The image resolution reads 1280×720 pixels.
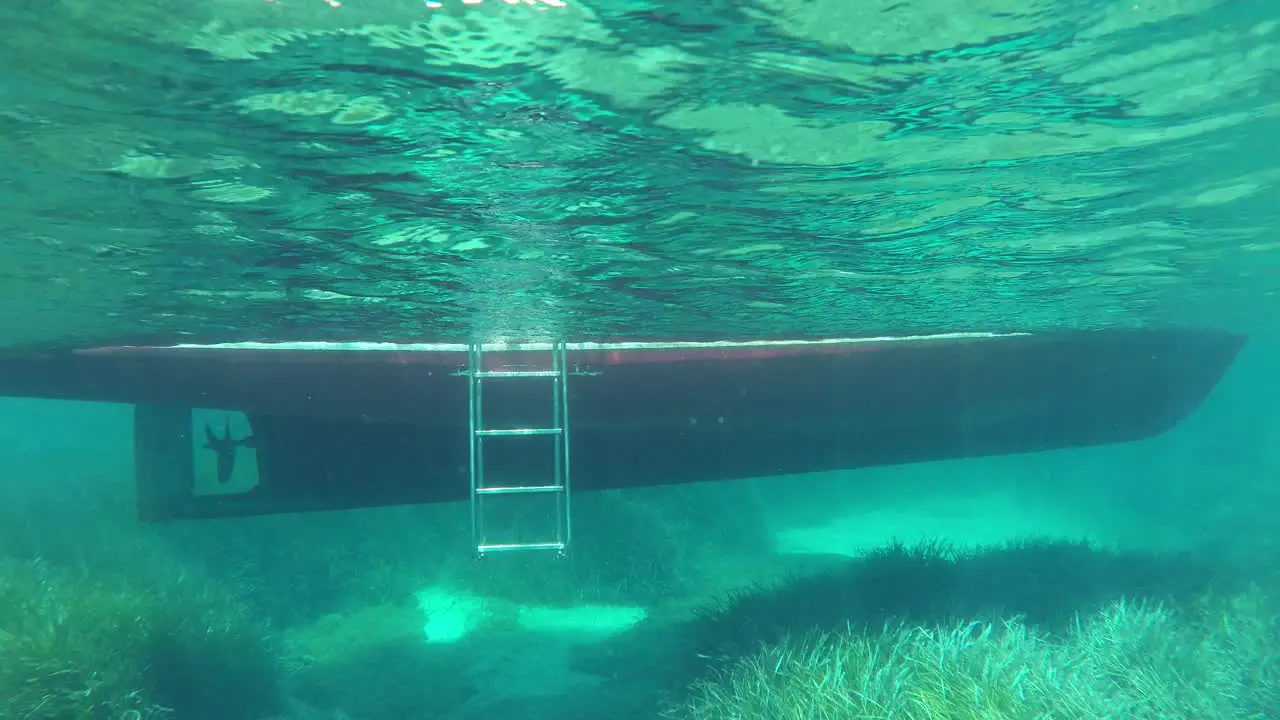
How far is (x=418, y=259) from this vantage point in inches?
231

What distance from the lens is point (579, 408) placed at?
8.73 m

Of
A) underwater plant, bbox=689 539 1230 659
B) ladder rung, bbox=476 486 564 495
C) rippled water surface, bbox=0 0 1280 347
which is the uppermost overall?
rippled water surface, bbox=0 0 1280 347

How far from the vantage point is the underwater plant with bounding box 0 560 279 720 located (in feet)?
22.6

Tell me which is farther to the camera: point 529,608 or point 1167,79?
point 529,608

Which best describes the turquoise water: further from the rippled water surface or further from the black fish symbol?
the black fish symbol

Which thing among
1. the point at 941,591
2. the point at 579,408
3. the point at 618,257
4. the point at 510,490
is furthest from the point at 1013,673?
the point at 618,257

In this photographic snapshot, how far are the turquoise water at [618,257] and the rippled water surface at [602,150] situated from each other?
3 centimetres

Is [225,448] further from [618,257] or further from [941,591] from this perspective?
[941,591]

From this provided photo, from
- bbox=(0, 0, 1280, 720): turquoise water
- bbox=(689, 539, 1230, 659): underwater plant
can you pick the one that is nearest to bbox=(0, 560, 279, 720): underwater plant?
bbox=(0, 0, 1280, 720): turquoise water

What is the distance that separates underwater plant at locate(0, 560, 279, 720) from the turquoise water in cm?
5

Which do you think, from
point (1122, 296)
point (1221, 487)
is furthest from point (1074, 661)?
point (1221, 487)

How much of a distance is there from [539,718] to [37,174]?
7.89 m

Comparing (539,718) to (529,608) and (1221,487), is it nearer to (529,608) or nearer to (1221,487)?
(529,608)

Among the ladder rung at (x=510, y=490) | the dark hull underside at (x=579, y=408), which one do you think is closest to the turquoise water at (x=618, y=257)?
the dark hull underside at (x=579, y=408)
